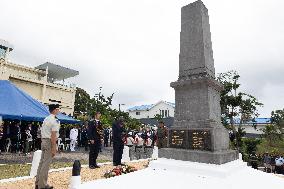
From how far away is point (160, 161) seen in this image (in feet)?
21.7

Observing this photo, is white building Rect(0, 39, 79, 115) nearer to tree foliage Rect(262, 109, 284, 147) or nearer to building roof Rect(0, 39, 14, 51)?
building roof Rect(0, 39, 14, 51)

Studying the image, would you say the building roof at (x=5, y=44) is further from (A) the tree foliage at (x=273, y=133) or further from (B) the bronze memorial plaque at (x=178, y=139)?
(A) the tree foliage at (x=273, y=133)

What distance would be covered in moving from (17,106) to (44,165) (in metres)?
8.38

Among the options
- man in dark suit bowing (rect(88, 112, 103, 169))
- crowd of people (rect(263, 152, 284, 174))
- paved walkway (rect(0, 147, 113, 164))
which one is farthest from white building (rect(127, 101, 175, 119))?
man in dark suit bowing (rect(88, 112, 103, 169))

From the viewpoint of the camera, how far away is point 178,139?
6.86 meters

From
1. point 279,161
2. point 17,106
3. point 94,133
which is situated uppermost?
point 17,106

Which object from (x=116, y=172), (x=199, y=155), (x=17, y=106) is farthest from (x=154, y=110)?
(x=199, y=155)

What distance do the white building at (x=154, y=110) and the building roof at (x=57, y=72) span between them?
37.5 metres

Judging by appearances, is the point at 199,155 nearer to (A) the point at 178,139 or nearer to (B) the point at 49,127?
(A) the point at 178,139

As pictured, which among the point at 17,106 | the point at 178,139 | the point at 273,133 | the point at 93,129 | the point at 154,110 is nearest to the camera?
the point at 178,139

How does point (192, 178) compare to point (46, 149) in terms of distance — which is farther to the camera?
point (46, 149)

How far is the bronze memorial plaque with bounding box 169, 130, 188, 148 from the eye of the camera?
265 inches

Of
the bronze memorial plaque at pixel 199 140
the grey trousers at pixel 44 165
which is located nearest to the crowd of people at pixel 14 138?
the grey trousers at pixel 44 165

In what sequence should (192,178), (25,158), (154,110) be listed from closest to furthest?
1. (192,178)
2. (25,158)
3. (154,110)
